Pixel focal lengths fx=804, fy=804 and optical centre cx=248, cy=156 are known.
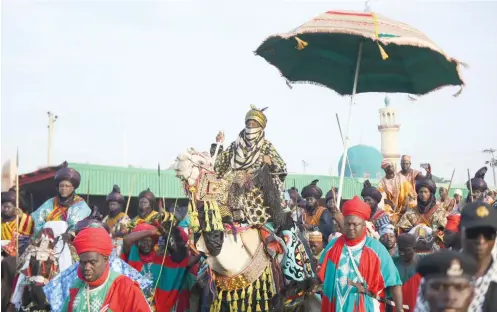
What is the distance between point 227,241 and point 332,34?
285cm

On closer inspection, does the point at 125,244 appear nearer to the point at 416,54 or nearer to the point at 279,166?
the point at 279,166

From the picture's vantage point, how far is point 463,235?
5035 mm

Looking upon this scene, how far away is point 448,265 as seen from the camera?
4367 millimetres

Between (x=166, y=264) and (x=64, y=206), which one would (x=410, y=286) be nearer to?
(x=166, y=264)

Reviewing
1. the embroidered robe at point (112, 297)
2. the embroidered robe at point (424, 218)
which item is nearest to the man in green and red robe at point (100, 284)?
the embroidered robe at point (112, 297)

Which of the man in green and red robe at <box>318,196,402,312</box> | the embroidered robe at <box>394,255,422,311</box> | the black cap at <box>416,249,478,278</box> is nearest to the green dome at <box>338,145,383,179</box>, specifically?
the embroidered robe at <box>394,255,422,311</box>

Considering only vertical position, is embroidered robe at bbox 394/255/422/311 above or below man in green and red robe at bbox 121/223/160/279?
below

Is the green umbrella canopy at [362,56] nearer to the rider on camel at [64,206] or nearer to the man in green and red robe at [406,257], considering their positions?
the man in green and red robe at [406,257]

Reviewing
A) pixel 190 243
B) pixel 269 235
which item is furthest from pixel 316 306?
pixel 190 243

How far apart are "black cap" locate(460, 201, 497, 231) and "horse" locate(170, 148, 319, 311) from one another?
3838mm

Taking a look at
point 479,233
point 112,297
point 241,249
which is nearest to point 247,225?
point 241,249

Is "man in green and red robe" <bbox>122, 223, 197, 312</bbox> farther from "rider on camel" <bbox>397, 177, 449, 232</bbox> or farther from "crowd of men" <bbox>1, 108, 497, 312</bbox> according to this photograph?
"rider on camel" <bbox>397, 177, 449, 232</bbox>

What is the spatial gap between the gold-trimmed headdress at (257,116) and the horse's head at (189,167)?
0.89 meters

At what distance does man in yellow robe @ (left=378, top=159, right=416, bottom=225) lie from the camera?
1341 cm
